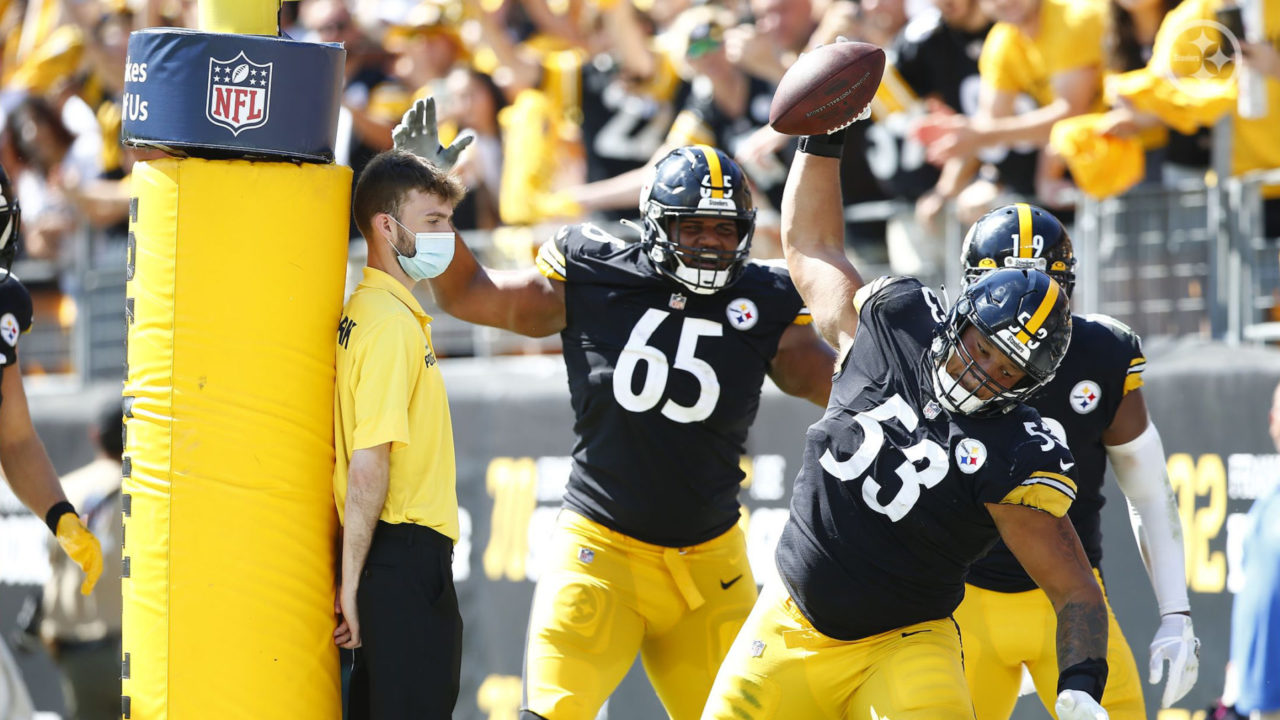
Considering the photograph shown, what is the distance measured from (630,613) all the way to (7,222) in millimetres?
2511

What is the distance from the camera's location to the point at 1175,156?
689 centimetres

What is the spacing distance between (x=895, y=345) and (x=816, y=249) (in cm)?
71

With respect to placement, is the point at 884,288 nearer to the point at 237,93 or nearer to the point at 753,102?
the point at 237,93

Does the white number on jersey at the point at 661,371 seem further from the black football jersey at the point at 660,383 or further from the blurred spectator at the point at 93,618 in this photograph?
the blurred spectator at the point at 93,618

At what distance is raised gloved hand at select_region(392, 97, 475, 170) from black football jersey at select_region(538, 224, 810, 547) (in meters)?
0.62

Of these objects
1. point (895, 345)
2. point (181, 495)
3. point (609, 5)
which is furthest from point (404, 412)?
point (609, 5)

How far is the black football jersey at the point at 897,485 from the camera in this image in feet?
12.9

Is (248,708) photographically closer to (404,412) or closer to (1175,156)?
(404,412)

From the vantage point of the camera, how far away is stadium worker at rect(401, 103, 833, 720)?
5020 mm

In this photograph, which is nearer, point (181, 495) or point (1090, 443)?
point (181, 495)

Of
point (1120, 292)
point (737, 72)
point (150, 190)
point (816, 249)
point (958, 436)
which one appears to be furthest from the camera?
point (737, 72)

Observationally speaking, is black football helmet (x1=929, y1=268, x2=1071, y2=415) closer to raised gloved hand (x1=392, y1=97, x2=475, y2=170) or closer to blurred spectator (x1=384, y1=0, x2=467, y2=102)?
raised gloved hand (x1=392, y1=97, x2=475, y2=170)

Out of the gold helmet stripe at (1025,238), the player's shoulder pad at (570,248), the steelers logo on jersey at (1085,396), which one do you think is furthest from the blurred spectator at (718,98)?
the steelers logo on jersey at (1085,396)

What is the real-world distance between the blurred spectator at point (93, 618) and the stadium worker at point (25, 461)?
1765mm
